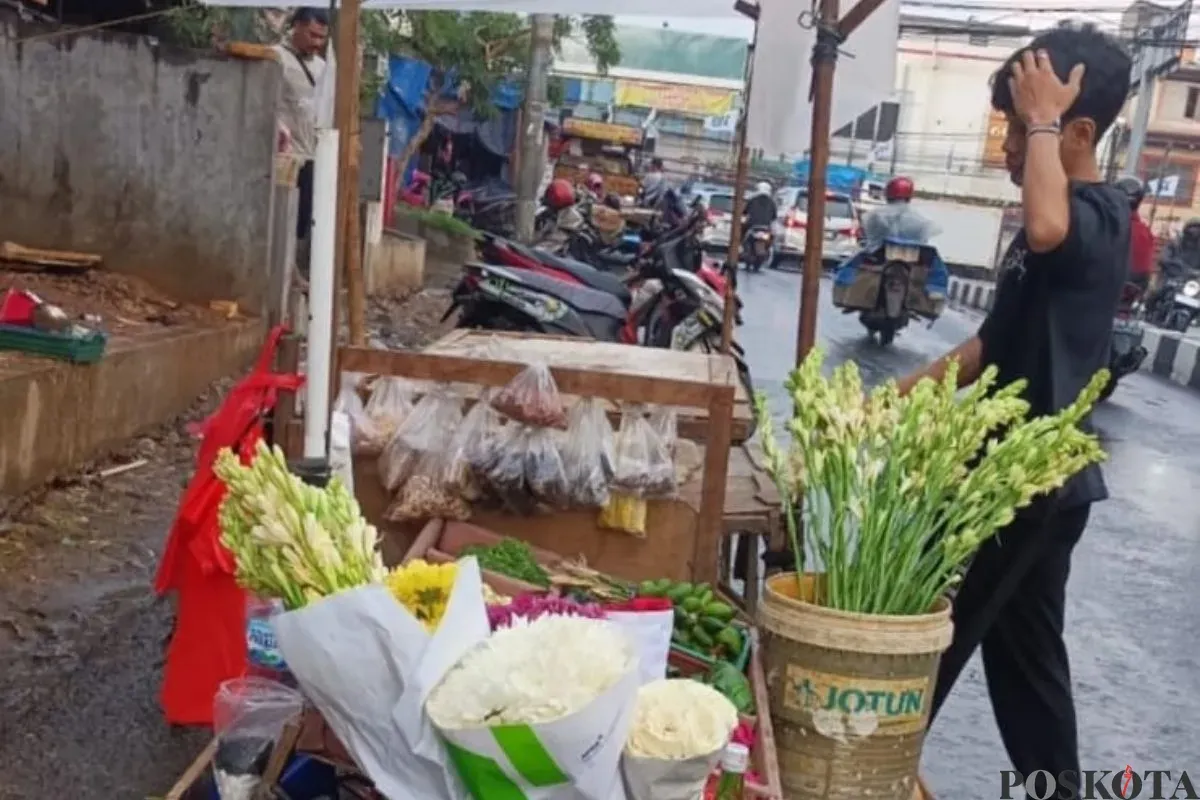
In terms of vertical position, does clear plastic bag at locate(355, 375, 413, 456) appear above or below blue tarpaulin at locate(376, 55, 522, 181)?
below

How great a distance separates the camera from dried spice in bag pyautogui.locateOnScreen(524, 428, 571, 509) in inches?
130

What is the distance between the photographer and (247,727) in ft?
7.72

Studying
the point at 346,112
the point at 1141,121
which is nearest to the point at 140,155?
the point at 346,112

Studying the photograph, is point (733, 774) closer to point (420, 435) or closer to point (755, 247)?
point (420, 435)

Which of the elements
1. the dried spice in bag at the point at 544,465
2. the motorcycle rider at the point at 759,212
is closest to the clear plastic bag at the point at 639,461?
the dried spice in bag at the point at 544,465

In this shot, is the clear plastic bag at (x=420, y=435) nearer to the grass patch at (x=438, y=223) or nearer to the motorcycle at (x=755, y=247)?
the grass patch at (x=438, y=223)

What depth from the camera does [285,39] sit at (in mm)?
11688

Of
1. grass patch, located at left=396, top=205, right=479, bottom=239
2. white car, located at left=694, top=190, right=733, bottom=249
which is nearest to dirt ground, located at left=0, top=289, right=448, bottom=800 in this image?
grass patch, located at left=396, top=205, right=479, bottom=239

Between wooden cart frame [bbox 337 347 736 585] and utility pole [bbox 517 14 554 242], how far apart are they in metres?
13.0

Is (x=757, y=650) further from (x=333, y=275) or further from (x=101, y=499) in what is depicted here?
(x=101, y=499)

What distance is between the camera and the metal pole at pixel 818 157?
339 cm

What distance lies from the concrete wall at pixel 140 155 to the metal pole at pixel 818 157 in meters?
4.80

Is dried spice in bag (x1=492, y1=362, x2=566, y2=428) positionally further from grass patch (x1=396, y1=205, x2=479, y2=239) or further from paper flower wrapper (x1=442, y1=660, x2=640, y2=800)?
grass patch (x1=396, y1=205, x2=479, y2=239)

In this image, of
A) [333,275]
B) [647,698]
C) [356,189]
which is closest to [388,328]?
[356,189]
